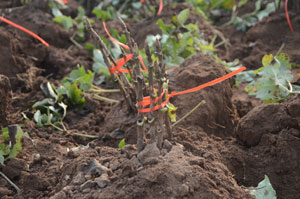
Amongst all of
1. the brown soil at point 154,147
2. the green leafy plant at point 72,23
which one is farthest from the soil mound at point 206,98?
the green leafy plant at point 72,23

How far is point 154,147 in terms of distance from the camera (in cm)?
179

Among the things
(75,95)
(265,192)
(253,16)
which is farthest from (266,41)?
(265,192)

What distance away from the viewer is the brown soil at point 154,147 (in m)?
1.69

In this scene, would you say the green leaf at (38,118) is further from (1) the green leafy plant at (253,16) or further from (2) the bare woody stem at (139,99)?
(1) the green leafy plant at (253,16)

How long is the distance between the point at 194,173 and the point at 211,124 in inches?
37.7

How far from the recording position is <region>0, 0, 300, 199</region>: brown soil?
5.53 feet

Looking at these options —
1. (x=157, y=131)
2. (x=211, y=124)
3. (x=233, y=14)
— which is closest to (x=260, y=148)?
(x=211, y=124)

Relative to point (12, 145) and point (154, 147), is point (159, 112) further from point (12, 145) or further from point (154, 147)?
point (12, 145)

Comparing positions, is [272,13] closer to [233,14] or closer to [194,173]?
[233,14]

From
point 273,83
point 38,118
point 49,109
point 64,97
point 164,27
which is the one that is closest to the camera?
point 273,83

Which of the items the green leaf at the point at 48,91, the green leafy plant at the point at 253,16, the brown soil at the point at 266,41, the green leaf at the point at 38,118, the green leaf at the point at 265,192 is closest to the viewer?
the green leaf at the point at 265,192

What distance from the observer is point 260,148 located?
2291 millimetres

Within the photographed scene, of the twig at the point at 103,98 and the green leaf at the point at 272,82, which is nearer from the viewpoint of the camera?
the green leaf at the point at 272,82

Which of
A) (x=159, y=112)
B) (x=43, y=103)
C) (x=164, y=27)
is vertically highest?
(x=164, y=27)
